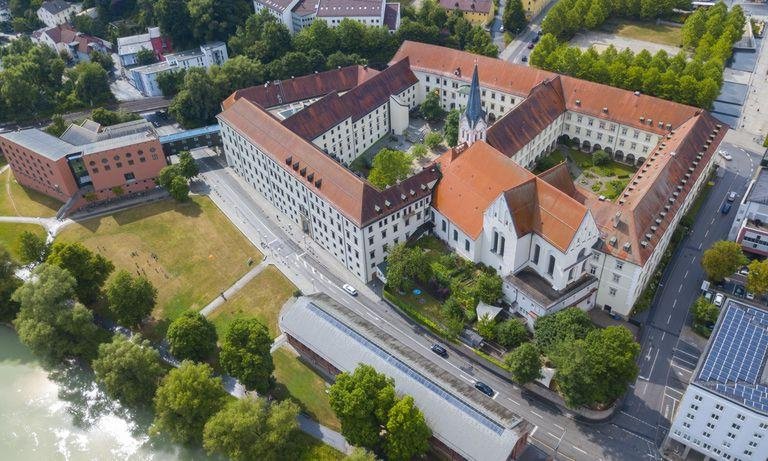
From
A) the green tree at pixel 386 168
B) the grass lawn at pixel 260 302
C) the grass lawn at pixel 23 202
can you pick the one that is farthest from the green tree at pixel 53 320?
the green tree at pixel 386 168

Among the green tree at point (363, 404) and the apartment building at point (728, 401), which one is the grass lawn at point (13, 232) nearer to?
the green tree at point (363, 404)

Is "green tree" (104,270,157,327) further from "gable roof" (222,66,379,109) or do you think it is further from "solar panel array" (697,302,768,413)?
"solar panel array" (697,302,768,413)

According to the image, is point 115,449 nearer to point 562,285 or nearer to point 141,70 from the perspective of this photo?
point 562,285

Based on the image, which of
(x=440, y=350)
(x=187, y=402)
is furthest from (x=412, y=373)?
(x=187, y=402)

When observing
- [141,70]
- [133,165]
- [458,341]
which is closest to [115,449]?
[458,341]

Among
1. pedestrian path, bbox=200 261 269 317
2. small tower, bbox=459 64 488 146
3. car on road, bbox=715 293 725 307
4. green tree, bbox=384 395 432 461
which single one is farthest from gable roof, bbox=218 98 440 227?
car on road, bbox=715 293 725 307

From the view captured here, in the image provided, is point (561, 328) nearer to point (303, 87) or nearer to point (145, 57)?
point (303, 87)
